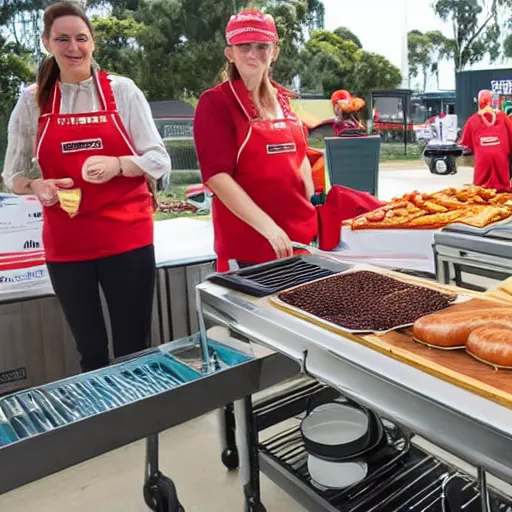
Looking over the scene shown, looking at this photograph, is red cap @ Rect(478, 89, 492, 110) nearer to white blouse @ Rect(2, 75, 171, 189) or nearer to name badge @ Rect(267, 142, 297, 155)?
name badge @ Rect(267, 142, 297, 155)

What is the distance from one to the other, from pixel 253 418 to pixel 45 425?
660 mm

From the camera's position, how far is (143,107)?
1.81 m

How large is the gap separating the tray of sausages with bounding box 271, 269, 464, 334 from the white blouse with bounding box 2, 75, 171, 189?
0.82 metres

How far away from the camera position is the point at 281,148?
171 centimetres

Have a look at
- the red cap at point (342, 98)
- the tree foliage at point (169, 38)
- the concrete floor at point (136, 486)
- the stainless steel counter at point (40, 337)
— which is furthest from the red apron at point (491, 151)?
the concrete floor at point (136, 486)

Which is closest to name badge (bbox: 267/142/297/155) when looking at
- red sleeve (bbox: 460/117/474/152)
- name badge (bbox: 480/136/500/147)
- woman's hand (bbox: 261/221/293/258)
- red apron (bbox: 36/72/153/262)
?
woman's hand (bbox: 261/221/293/258)

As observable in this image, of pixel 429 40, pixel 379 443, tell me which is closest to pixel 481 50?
pixel 429 40

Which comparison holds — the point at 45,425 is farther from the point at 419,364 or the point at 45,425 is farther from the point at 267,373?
the point at 419,364

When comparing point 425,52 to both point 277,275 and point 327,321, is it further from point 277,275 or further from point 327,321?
point 327,321

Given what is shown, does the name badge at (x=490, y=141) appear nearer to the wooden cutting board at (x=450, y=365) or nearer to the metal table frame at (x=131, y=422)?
the metal table frame at (x=131, y=422)

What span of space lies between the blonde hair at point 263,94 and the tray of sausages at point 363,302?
0.71m

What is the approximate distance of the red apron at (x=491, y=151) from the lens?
4.69 metres

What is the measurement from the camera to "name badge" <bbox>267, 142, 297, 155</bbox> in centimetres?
169

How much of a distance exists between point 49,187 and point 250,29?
698 millimetres
